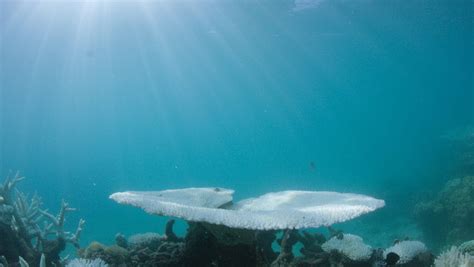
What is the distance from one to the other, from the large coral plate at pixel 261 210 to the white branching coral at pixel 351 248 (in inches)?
31.8

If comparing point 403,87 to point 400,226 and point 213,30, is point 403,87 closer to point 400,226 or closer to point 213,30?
point 213,30

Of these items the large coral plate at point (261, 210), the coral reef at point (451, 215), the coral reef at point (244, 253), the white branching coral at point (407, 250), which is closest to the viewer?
the large coral plate at point (261, 210)

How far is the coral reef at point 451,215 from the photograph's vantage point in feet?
49.0

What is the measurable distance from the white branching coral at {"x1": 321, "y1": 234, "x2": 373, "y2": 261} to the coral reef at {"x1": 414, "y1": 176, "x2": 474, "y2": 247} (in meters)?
11.5

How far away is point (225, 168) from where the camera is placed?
146 meters

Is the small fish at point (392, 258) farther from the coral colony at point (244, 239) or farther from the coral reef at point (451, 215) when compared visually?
the coral reef at point (451, 215)

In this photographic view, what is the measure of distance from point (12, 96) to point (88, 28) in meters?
22.5

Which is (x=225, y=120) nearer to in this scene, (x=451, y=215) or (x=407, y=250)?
(x=451, y=215)

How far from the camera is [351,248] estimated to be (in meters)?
5.21

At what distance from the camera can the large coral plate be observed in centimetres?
358

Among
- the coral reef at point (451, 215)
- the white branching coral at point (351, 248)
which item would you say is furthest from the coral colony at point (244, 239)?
the coral reef at point (451, 215)

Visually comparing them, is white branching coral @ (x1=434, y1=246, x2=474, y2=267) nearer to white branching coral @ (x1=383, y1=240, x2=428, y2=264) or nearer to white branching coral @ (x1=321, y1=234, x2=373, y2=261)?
white branching coral @ (x1=383, y1=240, x2=428, y2=264)

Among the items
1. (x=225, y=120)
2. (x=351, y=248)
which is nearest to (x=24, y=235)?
(x=351, y=248)

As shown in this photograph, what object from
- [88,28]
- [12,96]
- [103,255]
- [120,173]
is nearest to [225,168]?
[120,173]
